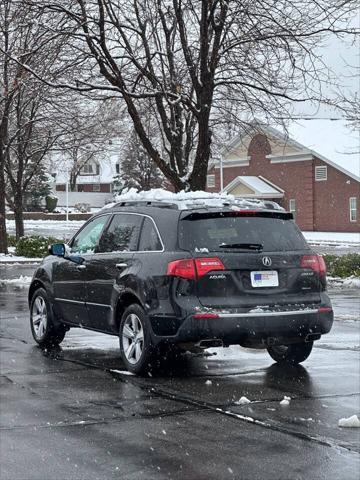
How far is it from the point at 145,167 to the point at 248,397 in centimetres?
6653

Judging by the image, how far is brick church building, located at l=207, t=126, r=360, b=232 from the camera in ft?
183

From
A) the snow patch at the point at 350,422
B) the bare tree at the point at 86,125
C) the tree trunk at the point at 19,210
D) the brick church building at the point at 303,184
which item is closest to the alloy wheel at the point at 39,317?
the snow patch at the point at 350,422

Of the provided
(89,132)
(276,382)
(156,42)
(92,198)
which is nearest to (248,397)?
(276,382)

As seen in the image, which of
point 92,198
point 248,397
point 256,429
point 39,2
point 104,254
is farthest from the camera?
point 92,198

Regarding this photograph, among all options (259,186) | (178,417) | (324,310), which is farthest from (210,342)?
(259,186)

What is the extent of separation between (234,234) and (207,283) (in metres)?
0.65

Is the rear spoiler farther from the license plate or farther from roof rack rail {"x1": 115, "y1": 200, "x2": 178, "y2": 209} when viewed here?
the license plate

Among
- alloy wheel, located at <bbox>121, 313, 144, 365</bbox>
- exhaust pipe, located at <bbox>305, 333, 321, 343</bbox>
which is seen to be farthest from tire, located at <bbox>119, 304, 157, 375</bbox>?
exhaust pipe, located at <bbox>305, 333, 321, 343</bbox>

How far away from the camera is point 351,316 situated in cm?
1422

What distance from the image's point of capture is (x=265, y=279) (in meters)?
8.61

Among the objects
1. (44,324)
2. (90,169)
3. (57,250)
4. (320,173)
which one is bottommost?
(44,324)

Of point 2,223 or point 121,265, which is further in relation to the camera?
point 2,223

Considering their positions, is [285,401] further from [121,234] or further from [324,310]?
[121,234]

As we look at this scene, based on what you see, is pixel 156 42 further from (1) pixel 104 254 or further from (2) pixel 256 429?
(2) pixel 256 429
